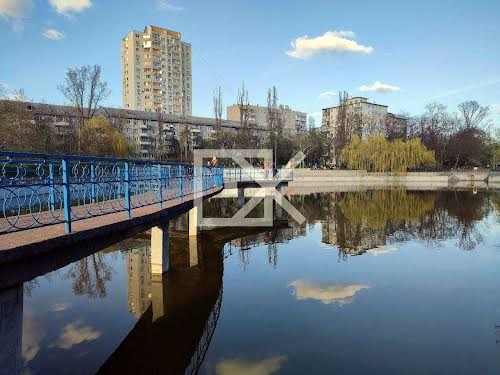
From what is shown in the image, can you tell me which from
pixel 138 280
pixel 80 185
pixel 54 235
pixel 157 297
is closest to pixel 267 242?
pixel 138 280

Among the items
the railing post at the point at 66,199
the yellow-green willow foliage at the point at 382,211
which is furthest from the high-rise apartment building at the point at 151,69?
the railing post at the point at 66,199

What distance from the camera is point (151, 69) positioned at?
9338cm

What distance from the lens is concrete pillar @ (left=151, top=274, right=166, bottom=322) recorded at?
8.10 meters

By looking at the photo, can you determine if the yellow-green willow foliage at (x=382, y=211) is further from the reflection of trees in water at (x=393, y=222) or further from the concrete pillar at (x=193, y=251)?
the concrete pillar at (x=193, y=251)

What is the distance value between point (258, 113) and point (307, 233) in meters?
93.5

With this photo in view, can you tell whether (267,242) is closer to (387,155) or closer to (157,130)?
(387,155)

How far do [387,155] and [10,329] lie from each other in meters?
53.8

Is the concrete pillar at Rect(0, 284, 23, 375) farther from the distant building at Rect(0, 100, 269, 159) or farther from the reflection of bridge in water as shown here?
the distant building at Rect(0, 100, 269, 159)

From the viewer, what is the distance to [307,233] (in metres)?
17.8

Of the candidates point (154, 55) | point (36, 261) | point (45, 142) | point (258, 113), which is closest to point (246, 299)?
point (36, 261)

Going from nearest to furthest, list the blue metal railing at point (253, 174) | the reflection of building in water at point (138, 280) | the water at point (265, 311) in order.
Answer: the water at point (265, 311) < the reflection of building in water at point (138, 280) < the blue metal railing at point (253, 174)

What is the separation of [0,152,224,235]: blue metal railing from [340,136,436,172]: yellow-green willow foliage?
36648 mm
